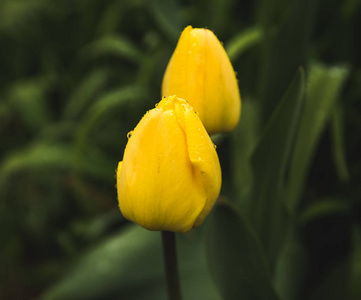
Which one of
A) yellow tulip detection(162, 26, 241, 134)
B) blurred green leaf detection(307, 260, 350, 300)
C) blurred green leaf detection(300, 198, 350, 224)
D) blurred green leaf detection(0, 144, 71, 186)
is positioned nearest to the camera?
yellow tulip detection(162, 26, 241, 134)

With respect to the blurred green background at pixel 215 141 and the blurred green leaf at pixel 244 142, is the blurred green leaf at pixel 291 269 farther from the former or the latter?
the blurred green leaf at pixel 244 142

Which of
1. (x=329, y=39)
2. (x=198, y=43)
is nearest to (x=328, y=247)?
(x=329, y=39)

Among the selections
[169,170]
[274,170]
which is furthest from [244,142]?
[169,170]

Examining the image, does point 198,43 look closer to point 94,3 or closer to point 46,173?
point 46,173

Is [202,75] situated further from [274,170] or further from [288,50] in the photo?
[288,50]

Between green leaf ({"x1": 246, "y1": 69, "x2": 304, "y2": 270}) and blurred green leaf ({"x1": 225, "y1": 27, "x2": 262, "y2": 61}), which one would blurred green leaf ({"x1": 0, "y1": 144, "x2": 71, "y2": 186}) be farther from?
green leaf ({"x1": 246, "y1": 69, "x2": 304, "y2": 270})

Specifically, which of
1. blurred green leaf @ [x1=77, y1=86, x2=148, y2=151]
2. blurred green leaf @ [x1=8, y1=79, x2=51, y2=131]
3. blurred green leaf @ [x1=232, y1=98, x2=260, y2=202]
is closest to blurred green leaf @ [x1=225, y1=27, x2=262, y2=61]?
blurred green leaf @ [x1=232, y1=98, x2=260, y2=202]
